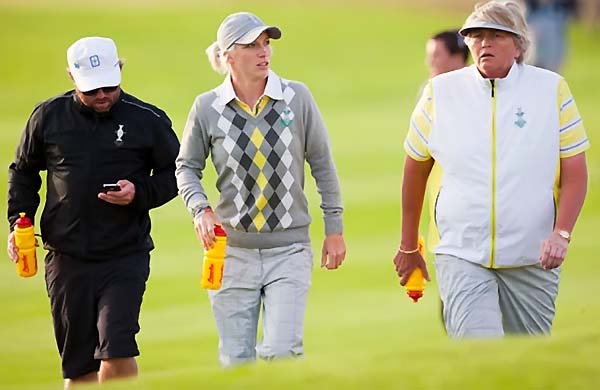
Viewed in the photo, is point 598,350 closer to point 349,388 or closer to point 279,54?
point 349,388

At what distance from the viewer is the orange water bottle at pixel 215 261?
9.02m

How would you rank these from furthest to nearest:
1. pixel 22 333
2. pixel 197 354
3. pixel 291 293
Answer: pixel 22 333 < pixel 197 354 < pixel 291 293

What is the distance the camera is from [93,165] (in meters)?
9.34

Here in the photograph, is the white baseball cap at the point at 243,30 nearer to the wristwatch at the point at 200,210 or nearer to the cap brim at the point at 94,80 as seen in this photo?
the cap brim at the point at 94,80

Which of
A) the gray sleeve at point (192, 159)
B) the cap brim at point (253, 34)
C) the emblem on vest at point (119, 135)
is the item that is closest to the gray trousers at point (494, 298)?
the gray sleeve at point (192, 159)

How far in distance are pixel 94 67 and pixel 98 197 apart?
2.22 ft

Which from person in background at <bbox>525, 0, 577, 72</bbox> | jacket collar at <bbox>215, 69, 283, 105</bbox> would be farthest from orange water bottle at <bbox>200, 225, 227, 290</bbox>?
person in background at <bbox>525, 0, 577, 72</bbox>

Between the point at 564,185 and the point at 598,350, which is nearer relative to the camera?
the point at 598,350

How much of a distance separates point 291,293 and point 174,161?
968 millimetres

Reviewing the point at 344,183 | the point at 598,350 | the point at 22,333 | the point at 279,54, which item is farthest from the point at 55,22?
the point at 598,350

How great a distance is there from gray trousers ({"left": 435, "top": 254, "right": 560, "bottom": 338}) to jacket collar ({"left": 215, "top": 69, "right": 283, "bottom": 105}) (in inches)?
49.4

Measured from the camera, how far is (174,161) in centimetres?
958

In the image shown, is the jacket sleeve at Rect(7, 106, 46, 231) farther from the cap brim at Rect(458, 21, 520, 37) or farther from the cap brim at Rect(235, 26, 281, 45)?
the cap brim at Rect(458, 21, 520, 37)

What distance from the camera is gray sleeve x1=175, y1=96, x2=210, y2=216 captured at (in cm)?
936
